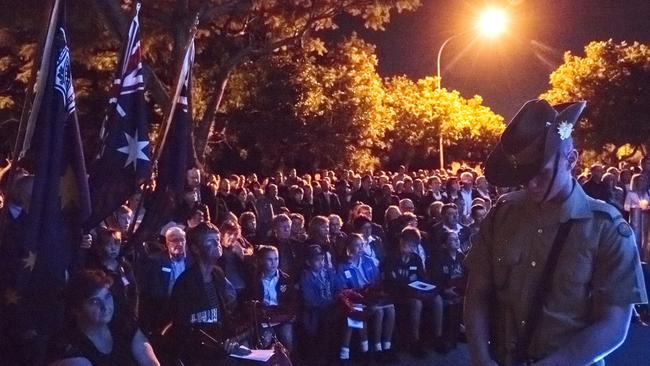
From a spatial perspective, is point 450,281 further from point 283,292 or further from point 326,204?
point 326,204

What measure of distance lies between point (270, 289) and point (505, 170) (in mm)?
5810

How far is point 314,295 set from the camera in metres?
9.25

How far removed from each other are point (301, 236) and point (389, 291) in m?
1.30

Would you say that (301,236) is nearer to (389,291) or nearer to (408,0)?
(389,291)

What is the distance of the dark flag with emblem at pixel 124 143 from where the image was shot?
6.32m

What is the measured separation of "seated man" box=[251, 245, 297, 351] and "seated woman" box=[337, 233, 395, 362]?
860mm

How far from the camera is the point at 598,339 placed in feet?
→ 9.59

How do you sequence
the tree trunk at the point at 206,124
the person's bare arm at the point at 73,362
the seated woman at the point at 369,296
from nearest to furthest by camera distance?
the person's bare arm at the point at 73,362
the seated woman at the point at 369,296
the tree trunk at the point at 206,124

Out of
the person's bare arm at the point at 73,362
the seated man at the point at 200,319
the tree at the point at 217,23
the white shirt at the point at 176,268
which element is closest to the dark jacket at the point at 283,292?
the white shirt at the point at 176,268

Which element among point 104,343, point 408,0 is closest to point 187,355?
point 104,343

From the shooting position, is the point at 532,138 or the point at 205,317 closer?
the point at 532,138

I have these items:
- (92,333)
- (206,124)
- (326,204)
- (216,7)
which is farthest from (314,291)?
(206,124)

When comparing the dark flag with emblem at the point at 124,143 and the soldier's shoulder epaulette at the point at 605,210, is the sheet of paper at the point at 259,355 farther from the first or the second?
the soldier's shoulder epaulette at the point at 605,210

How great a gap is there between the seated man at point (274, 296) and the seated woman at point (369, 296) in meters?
0.86
